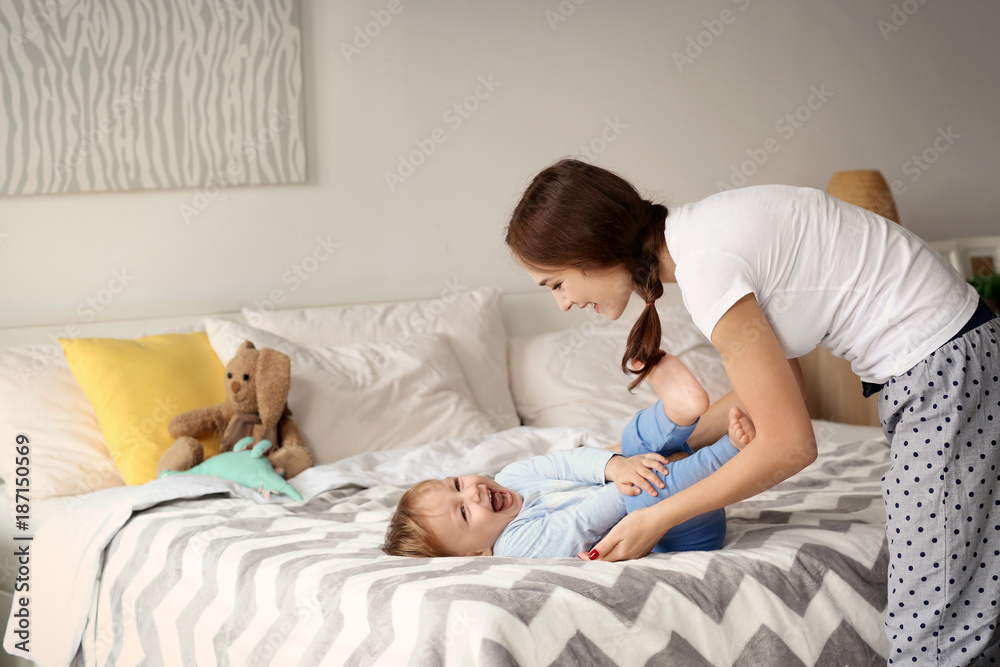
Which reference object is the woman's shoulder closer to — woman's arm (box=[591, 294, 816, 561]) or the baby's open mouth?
woman's arm (box=[591, 294, 816, 561])

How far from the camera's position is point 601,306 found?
1.43 metres

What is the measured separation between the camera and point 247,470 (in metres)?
2.09

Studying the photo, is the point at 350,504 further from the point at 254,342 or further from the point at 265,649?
the point at 254,342

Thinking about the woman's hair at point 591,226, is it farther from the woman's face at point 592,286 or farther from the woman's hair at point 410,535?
the woman's hair at point 410,535

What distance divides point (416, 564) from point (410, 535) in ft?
0.47

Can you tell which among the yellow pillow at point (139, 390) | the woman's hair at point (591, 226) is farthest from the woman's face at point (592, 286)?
the yellow pillow at point (139, 390)

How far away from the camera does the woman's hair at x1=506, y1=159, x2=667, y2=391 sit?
134 cm

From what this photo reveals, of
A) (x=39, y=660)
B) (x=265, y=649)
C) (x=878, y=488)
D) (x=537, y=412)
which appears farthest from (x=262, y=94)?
(x=878, y=488)

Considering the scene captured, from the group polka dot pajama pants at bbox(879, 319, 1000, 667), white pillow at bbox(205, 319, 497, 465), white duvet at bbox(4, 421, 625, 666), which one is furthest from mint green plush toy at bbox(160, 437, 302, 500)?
polka dot pajama pants at bbox(879, 319, 1000, 667)

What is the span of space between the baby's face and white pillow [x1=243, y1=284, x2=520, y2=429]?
1.04 m

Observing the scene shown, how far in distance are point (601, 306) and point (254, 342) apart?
4.19ft

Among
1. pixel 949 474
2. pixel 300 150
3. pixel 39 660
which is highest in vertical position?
pixel 300 150

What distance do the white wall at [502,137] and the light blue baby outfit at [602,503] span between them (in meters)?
1.47

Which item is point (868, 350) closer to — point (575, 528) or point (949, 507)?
point (949, 507)
